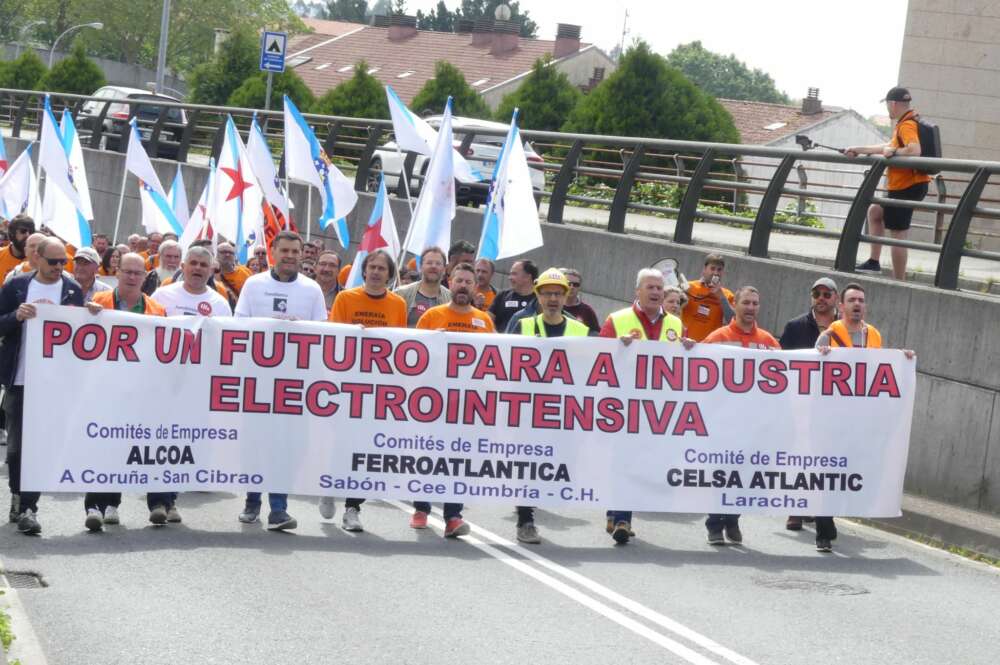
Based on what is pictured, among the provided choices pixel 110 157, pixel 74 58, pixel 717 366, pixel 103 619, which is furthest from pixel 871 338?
pixel 74 58

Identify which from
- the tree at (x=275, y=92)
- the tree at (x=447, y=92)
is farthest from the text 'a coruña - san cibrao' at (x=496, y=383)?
the tree at (x=447, y=92)

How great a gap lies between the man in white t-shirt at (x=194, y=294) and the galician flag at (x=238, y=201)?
6.68m

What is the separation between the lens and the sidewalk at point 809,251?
15.1 m

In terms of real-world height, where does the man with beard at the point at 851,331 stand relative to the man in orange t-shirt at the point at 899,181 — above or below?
below

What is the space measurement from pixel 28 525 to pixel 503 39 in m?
81.7

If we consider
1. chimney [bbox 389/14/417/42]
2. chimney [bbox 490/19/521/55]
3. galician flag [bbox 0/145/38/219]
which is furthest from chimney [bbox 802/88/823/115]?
galician flag [bbox 0/145/38/219]

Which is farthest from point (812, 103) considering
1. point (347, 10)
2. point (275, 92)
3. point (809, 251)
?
point (347, 10)

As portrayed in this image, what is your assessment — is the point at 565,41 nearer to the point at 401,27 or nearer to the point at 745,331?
the point at 401,27

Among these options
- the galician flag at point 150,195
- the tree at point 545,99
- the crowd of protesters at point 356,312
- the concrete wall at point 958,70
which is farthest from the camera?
the tree at point 545,99

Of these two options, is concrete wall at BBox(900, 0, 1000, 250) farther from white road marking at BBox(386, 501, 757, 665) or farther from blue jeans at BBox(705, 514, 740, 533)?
white road marking at BBox(386, 501, 757, 665)

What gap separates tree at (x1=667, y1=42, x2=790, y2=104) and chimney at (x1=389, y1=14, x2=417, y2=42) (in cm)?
9912

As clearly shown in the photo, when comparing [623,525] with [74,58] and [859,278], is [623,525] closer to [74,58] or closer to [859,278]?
[859,278]

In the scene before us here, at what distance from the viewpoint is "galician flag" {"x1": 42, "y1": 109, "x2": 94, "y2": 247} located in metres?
17.6

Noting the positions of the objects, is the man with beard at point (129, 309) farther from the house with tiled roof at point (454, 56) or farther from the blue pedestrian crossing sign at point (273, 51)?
the house with tiled roof at point (454, 56)
